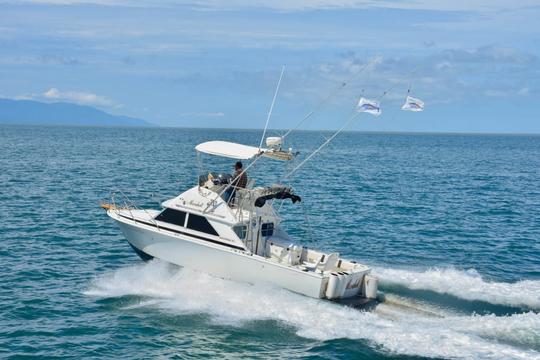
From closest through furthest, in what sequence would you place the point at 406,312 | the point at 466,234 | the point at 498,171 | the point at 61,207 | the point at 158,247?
the point at 406,312
the point at 158,247
the point at 466,234
the point at 61,207
the point at 498,171

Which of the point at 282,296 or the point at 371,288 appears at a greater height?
the point at 371,288

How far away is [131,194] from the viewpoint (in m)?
42.5

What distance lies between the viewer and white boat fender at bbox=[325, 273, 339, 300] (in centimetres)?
1969

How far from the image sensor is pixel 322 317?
18641 mm

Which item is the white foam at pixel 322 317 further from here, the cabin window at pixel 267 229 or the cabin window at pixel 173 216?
the cabin window at pixel 267 229

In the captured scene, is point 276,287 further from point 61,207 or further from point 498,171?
point 498,171

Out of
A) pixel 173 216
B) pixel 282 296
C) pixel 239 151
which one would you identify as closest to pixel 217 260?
pixel 173 216

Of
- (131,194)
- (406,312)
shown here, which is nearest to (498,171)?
(131,194)

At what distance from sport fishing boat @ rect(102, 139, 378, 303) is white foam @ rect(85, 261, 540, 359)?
0.49 metres

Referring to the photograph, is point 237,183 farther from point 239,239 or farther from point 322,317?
point 322,317

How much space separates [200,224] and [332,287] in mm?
5273

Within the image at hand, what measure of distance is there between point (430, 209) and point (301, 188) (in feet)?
40.7

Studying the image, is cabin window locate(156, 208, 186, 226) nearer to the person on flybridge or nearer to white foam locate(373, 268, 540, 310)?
the person on flybridge

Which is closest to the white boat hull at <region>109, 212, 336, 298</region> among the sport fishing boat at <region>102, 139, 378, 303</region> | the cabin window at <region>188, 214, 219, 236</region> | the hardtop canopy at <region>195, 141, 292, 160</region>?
the sport fishing boat at <region>102, 139, 378, 303</region>
